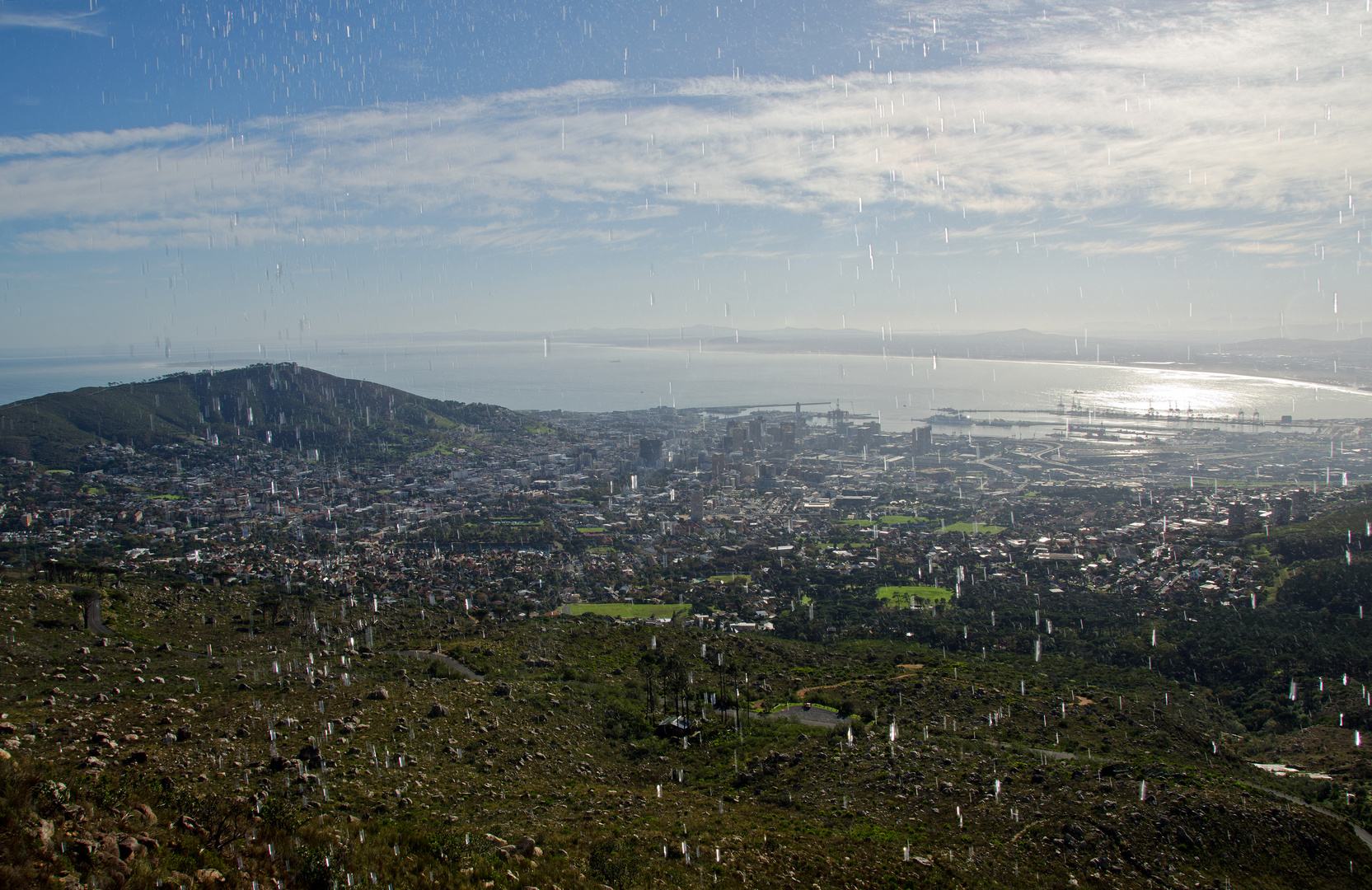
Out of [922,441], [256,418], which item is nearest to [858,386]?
[922,441]

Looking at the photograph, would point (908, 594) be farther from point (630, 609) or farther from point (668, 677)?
point (668, 677)

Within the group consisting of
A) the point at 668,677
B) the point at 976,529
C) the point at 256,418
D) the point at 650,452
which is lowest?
the point at 976,529

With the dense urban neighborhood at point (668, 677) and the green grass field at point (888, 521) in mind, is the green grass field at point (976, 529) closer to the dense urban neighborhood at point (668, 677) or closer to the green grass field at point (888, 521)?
the dense urban neighborhood at point (668, 677)

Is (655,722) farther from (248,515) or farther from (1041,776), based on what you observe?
(248,515)

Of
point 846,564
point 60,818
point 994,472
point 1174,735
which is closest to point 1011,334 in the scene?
point 994,472

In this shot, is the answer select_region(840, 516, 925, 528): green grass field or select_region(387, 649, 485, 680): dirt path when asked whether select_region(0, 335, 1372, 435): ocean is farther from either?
select_region(387, 649, 485, 680): dirt path
